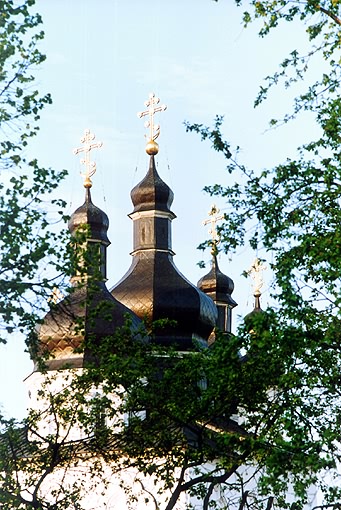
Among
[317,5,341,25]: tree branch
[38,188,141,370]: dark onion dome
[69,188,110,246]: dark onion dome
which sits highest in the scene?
[69,188,110,246]: dark onion dome

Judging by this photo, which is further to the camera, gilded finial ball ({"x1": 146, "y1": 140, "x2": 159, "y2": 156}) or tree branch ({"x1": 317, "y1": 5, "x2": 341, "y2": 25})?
gilded finial ball ({"x1": 146, "y1": 140, "x2": 159, "y2": 156})

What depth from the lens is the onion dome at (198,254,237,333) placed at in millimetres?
44906

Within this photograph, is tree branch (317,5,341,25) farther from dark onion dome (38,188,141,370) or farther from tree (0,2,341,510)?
dark onion dome (38,188,141,370)

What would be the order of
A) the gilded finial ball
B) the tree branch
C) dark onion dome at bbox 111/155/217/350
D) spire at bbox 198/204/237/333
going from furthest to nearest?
spire at bbox 198/204/237/333 < the gilded finial ball < dark onion dome at bbox 111/155/217/350 < the tree branch

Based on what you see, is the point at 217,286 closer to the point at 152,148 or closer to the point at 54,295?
the point at 152,148

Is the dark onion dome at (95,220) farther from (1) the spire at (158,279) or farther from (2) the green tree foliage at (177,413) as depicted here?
(2) the green tree foliage at (177,413)

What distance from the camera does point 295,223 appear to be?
15.3 metres

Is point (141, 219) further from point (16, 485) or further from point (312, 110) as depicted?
point (312, 110)

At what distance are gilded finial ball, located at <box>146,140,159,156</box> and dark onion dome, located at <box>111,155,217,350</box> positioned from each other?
0.15m

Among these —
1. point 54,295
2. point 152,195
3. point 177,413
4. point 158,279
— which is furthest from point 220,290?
point 54,295

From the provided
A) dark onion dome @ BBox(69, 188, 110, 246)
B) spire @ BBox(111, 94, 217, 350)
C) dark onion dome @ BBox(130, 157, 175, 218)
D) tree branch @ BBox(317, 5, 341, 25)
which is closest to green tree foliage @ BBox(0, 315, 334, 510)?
tree branch @ BBox(317, 5, 341, 25)

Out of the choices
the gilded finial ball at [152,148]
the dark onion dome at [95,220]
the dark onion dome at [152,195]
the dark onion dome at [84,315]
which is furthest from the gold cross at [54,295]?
the gilded finial ball at [152,148]

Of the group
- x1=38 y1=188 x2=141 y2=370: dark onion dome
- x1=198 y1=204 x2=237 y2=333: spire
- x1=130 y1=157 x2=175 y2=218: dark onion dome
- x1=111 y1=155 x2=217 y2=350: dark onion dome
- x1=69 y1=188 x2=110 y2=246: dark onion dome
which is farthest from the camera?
x1=198 y1=204 x2=237 y2=333: spire

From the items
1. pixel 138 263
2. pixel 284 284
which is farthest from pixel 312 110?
pixel 138 263
